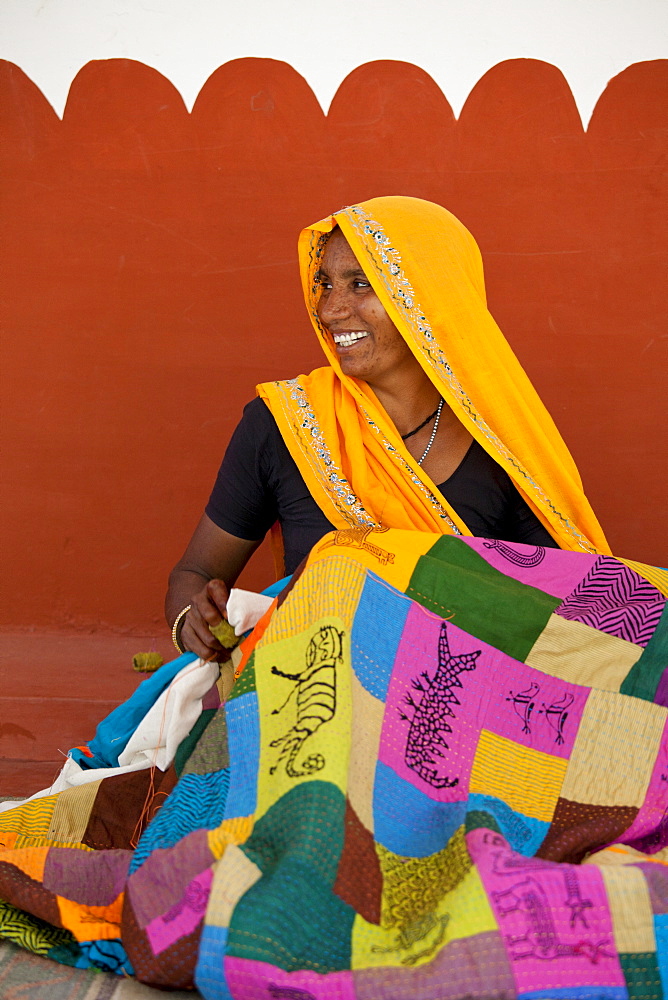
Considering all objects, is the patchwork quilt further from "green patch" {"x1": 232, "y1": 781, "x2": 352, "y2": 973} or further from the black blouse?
the black blouse

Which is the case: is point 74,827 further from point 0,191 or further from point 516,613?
point 0,191

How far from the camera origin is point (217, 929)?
108cm

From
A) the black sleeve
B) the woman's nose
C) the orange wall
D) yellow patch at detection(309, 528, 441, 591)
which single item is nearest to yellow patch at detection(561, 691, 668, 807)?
yellow patch at detection(309, 528, 441, 591)

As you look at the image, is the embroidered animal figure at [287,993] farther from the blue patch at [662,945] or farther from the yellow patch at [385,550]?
the yellow patch at [385,550]

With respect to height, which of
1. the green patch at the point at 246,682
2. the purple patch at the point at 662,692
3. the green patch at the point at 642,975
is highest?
the green patch at the point at 246,682

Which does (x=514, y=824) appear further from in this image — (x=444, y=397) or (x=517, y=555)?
(x=444, y=397)

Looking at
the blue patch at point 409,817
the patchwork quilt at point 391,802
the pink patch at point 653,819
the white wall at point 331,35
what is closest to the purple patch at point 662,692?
the patchwork quilt at point 391,802

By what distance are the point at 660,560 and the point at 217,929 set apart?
204cm

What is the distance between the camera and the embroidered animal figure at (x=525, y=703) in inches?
59.3

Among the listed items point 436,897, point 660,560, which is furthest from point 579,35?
point 436,897

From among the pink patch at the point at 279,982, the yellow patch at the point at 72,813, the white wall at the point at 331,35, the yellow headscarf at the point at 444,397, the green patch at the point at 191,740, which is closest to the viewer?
the pink patch at the point at 279,982

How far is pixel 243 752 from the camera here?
4.47 feet

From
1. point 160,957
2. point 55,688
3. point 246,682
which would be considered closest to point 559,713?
point 246,682

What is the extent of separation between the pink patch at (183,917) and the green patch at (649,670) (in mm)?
791
